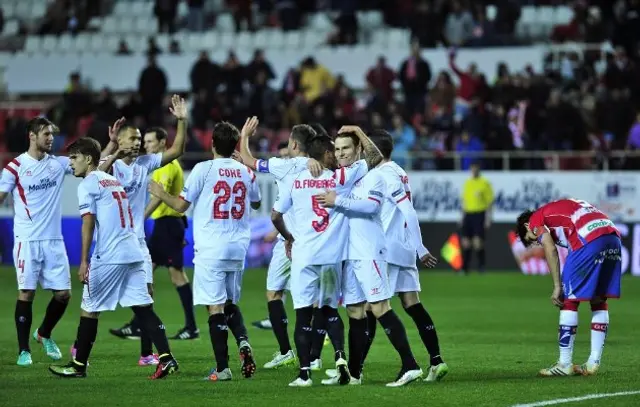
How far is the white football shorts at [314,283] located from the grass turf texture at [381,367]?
2.35 feet

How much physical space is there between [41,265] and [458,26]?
1935cm

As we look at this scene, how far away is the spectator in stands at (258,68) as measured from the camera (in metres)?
29.6

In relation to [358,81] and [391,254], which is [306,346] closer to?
[391,254]

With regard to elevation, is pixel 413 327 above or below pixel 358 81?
below

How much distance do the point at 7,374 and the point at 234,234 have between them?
245 cm

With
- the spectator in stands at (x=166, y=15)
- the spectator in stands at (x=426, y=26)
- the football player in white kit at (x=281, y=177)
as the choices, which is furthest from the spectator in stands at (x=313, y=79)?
the football player in white kit at (x=281, y=177)

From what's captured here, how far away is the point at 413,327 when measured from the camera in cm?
1627

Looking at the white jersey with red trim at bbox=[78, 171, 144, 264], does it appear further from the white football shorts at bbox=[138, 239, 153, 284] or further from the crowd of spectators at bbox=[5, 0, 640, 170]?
the crowd of spectators at bbox=[5, 0, 640, 170]

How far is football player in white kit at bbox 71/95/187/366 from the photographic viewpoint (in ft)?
39.0

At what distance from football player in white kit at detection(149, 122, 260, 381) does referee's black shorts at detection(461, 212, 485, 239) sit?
1464cm

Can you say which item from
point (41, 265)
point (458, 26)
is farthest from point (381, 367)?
point (458, 26)

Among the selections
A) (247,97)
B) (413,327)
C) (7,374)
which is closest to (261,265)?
(247,97)

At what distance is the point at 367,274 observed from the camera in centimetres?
1039

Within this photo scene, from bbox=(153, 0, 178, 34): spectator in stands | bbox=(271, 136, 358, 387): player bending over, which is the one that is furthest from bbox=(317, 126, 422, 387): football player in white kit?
bbox=(153, 0, 178, 34): spectator in stands
